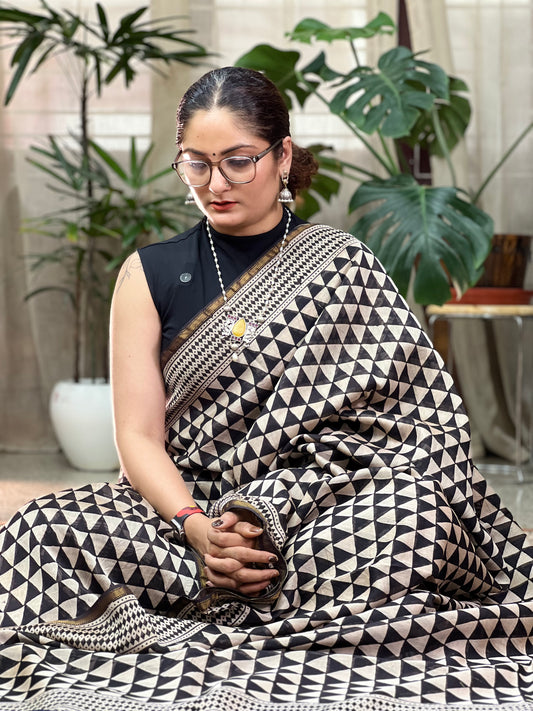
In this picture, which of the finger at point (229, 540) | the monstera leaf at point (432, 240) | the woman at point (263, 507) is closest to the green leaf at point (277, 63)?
the monstera leaf at point (432, 240)

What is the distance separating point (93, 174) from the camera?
3.47 m

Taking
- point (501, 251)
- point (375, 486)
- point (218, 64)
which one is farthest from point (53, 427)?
point (375, 486)

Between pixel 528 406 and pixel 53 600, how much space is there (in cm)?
274

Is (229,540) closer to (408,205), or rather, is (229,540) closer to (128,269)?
(128,269)

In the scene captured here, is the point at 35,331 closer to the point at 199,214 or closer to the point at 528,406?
the point at 199,214

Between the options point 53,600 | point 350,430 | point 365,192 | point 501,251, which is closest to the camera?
point 53,600

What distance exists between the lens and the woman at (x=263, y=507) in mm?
1185

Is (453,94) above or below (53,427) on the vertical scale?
above

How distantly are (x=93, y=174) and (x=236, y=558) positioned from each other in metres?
2.42

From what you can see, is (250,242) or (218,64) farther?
(218,64)

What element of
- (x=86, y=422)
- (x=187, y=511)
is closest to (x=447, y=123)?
(x=86, y=422)

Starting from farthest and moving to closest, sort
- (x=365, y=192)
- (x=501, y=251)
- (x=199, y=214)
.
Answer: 1. (x=199, y=214)
2. (x=501, y=251)
3. (x=365, y=192)

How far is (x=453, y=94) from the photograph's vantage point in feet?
11.3

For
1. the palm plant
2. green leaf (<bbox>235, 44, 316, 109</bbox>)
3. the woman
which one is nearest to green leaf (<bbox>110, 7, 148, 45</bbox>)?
the palm plant
